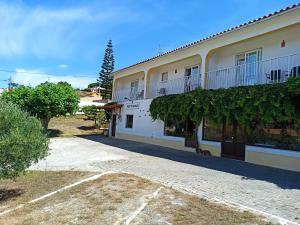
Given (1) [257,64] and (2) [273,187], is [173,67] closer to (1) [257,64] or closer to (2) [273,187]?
(1) [257,64]

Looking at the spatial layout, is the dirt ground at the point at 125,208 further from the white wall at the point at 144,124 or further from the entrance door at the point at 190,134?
the white wall at the point at 144,124

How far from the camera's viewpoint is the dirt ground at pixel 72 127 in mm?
31112

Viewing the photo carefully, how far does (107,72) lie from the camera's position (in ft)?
168

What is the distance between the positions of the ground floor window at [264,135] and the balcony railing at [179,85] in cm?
318

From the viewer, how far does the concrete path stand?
26.7 ft

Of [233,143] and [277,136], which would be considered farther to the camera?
[233,143]

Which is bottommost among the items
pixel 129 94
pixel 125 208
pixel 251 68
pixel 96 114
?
pixel 125 208

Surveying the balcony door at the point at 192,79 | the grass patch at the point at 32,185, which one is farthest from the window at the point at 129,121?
the grass patch at the point at 32,185

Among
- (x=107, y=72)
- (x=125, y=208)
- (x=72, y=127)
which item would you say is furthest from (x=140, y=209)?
(x=107, y=72)

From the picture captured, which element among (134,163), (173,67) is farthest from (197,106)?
(173,67)

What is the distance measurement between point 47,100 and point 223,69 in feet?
52.0

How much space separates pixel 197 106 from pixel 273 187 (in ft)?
24.4

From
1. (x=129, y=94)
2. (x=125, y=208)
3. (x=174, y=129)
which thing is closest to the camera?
(x=125, y=208)

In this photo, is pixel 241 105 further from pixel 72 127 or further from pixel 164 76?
pixel 72 127
